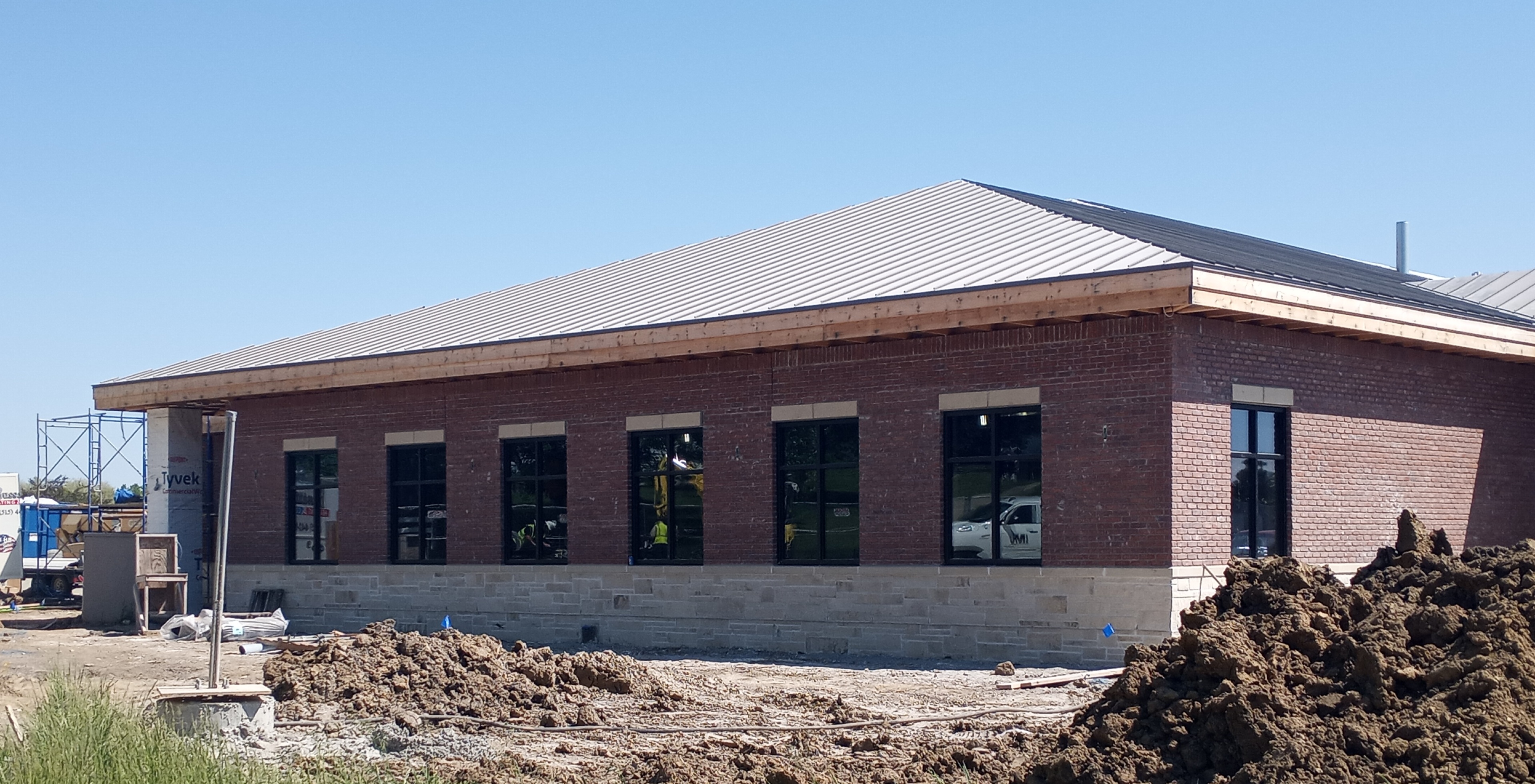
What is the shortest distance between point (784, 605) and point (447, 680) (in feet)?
21.5

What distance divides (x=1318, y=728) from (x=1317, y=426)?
10115mm

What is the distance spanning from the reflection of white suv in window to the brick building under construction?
0.11 feet

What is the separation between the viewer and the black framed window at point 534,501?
2150 centimetres

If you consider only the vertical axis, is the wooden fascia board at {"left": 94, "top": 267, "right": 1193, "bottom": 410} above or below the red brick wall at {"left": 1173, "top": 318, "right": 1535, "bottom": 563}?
above

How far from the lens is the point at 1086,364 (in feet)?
53.7

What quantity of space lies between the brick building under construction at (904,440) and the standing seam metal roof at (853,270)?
112mm

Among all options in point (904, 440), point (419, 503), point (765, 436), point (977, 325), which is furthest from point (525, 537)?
point (977, 325)

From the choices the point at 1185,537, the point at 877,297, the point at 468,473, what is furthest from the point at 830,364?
the point at 468,473

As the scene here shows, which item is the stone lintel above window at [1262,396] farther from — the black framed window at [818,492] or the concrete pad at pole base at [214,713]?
the concrete pad at pole base at [214,713]

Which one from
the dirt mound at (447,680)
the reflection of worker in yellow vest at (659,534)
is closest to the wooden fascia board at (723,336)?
the reflection of worker in yellow vest at (659,534)

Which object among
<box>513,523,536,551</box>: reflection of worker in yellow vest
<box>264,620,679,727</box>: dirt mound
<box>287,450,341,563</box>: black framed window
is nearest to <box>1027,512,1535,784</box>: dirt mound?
<box>264,620,679,727</box>: dirt mound

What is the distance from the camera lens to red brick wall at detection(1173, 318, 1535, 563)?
16.1 meters

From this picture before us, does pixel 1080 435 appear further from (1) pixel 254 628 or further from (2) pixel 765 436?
(1) pixel 254 628

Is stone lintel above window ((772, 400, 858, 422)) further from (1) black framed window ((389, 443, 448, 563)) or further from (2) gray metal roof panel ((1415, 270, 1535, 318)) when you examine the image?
(2) gray metal roof panel ((1415, 270, 1535, 318))
